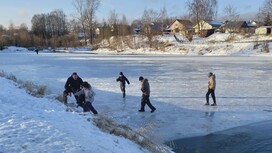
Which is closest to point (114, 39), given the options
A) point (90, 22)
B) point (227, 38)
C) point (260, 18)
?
point (90, 22)

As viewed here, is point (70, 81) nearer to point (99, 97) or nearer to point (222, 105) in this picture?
point (99, 97)

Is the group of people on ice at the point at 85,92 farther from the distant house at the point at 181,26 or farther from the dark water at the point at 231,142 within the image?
the distant house at the point at 181,26

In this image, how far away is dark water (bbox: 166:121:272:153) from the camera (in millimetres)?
8039

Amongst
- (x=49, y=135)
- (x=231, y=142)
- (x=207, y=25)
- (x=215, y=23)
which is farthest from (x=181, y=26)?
(x=49, y=135)

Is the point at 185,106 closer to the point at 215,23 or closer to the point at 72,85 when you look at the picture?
the point at 72,85

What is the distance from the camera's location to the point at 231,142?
859 centimetres

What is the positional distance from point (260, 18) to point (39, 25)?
234 ft

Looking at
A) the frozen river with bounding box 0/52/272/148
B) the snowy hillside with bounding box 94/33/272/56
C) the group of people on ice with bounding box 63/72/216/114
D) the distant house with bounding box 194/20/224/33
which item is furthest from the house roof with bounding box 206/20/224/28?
the group of people on ice with bounding box 63/72/216/114

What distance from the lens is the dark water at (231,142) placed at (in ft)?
26.4

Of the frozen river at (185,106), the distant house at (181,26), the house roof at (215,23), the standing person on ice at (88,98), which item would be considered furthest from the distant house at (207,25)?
the standing person on ice at (88,98)

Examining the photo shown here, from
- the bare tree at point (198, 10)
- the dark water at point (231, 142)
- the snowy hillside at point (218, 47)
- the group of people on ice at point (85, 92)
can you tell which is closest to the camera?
the dark water at point (231, 142)

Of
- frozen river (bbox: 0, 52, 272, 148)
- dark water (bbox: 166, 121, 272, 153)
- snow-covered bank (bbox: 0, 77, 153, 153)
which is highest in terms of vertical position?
snow-covered bank (bbox: 0, 77, 153, 153)

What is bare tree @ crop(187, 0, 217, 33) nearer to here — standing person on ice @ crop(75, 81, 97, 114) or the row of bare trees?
the row of bare trees

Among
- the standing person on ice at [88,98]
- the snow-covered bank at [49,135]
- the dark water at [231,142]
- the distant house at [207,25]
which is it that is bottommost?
the dark water at [231,142]
